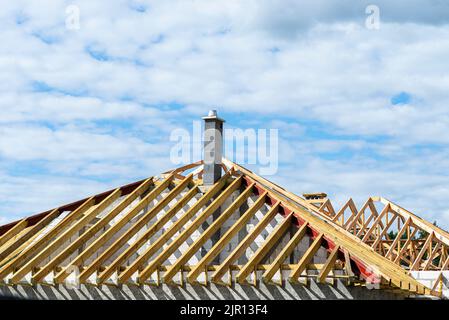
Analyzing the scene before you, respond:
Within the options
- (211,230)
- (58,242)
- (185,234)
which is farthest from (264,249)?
(58,242)

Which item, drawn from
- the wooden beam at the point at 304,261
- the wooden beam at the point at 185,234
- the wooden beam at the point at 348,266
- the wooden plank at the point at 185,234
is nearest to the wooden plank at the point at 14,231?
the wooden beam at the point at 185,234

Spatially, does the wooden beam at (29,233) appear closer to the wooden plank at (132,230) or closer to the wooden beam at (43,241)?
the wooden beam at (43,241)

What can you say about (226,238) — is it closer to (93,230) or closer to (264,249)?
(264,249)

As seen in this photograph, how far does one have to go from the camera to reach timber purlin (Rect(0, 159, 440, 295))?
17.5m

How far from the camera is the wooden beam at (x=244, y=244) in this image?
17.4m

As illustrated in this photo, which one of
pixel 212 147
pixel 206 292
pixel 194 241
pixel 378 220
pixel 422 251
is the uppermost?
pixel 212 147

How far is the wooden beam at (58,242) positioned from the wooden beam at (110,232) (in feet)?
2.00

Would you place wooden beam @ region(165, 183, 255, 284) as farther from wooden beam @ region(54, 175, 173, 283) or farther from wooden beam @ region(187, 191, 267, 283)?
wooden beam @ region(54, 175, 173, 283)

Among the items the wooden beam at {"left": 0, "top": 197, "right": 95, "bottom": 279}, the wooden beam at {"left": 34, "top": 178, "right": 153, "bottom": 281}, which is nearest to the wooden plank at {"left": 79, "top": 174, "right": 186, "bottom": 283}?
the wooden beam at {"left": 34, "top": 178, "right": 153, "bottom": 281}

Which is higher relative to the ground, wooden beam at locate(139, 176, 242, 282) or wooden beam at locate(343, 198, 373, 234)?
wooden beam at locate(139, 176, 242, 282)

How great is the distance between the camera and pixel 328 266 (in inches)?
666

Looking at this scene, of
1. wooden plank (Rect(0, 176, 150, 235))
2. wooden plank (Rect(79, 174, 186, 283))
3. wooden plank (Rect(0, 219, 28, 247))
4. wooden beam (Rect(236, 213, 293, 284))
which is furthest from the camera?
wooden plank (Rect(0, 176, 150, 235))

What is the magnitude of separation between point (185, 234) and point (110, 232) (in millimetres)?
2171

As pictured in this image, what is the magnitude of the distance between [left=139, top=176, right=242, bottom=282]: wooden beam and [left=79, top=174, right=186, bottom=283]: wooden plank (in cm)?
103
